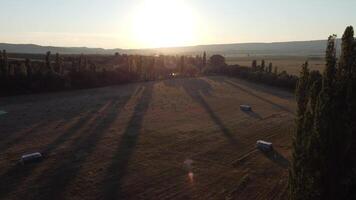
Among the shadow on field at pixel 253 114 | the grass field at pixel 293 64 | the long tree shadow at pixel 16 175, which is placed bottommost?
the long tree shadow at pixel 16 175

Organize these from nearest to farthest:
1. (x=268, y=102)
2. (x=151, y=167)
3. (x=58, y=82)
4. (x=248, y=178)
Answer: (x=248, y=178) < (x=151, y=167) < (x=268, y=102) < (x=58, y=82)

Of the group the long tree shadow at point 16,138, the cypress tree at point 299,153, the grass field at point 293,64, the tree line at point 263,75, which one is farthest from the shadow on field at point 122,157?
the grass field at point 293,64

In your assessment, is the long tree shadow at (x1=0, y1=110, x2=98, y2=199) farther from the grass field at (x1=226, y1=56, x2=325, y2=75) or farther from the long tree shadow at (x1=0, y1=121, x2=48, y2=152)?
the grass field at (x1=226, y1=56, x2=325, y2=75)

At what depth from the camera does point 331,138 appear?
903 cm

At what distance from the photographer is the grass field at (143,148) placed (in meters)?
14.9

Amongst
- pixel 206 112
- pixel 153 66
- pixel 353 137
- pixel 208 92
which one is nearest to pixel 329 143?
pixel 353 137

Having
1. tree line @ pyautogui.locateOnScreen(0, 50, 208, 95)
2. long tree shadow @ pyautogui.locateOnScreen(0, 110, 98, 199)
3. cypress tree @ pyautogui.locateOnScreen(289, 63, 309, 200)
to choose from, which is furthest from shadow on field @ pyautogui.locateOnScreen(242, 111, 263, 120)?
tree line @ pyautogui.locateOnScreen(0, 50, 208, 95)

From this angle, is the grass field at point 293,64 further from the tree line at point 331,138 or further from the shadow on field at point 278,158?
the tree line at point 331,138

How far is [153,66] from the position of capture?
221ft

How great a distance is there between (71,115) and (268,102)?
852 inches

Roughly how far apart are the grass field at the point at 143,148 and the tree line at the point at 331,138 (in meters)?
5.44

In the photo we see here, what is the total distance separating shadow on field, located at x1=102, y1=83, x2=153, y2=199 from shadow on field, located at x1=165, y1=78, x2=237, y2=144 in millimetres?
6212

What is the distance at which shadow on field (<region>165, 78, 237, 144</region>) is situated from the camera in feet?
81.8

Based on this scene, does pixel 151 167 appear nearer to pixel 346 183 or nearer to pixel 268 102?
pixel 346 183
